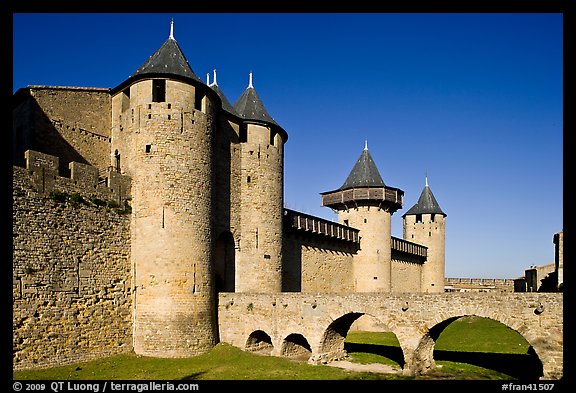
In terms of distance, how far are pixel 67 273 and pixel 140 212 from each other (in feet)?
11.5

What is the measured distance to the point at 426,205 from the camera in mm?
47750

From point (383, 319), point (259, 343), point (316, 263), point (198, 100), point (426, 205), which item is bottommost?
point (259, 343)

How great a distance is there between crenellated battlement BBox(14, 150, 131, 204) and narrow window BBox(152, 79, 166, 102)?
3.27 metres

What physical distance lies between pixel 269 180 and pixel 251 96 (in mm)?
4654

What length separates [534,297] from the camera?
16234mm

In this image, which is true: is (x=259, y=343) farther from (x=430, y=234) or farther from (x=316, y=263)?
(x=430, y=234)

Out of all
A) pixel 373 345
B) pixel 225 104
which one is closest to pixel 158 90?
pixel 225 104

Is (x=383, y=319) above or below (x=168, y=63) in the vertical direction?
below

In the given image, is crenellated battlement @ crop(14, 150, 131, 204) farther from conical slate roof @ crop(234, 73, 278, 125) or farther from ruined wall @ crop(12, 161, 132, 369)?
conical slate roof @ crop(234, 73, 278, 125)

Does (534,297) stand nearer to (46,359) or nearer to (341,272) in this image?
(46,359)

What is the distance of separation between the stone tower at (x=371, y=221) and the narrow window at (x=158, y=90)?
55.5ft

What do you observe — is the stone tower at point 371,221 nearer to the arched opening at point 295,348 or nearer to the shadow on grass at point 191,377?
the arched opening at point 295,348

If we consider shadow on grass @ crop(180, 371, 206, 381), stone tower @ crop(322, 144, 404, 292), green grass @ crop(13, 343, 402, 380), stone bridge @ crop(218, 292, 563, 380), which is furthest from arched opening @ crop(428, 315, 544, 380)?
shadow on grass @ crop(180, 371, 206, 381)
